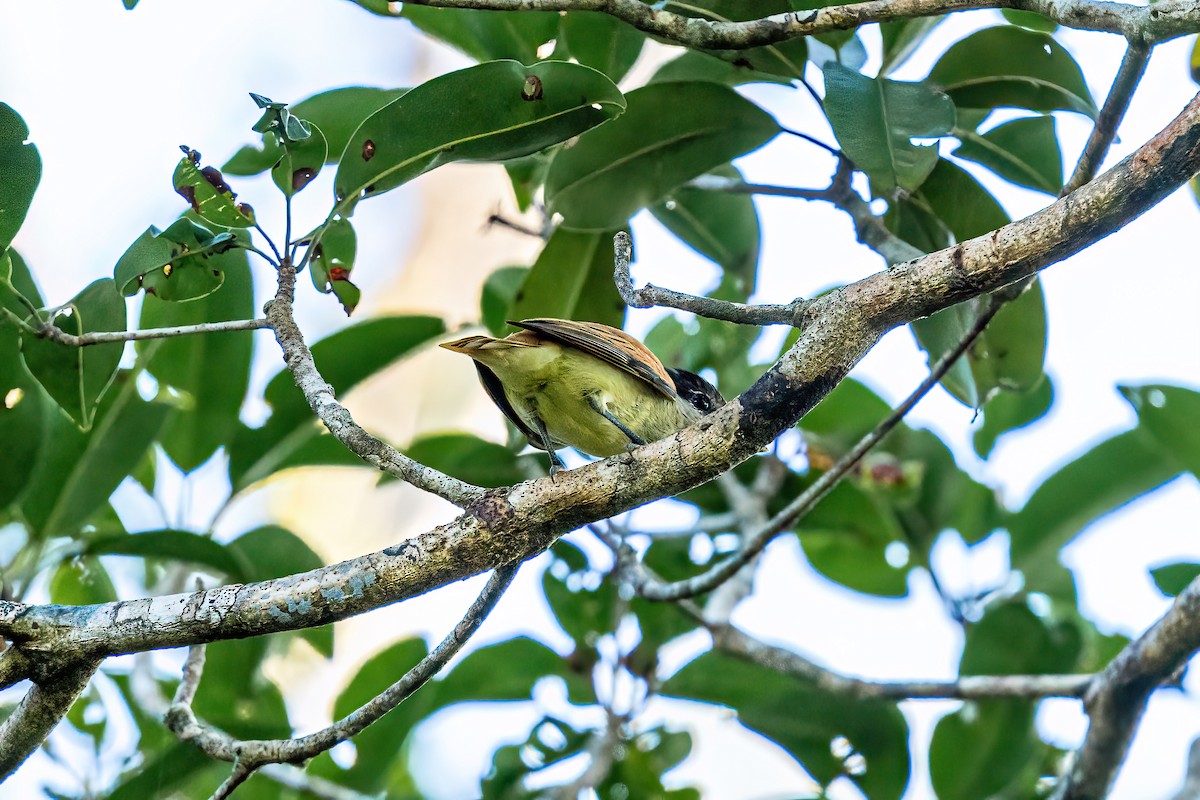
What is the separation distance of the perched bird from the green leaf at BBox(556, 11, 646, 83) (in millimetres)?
689

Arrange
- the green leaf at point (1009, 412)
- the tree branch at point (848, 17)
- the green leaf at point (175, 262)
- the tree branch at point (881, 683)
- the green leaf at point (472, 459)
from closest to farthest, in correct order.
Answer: the tree branch at point (848, 17), the green leaf at point (175, 262), the tree branch at point (881, 683), the green leaf at point (472, 459), the green leaf at point (1009, 412)

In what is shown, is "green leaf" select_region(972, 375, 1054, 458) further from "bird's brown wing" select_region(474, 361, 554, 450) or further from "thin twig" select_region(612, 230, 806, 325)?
"thin twig" select_region(612, 230, 806, 325)

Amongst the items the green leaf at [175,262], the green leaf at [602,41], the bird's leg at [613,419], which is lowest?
the bird's leg at [613,419]

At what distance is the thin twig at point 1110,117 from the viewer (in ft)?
6.41

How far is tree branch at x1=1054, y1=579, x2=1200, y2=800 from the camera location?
7.93 ft

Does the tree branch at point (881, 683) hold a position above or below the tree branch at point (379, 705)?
above

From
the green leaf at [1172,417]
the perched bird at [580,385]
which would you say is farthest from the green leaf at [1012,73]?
the perched bird at [580,385]

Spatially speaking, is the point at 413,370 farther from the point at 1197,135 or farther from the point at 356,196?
the point at 1197,135

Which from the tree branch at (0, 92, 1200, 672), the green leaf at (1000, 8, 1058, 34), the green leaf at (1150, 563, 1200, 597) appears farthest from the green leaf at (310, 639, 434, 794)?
the green leaf at (1000, 8, 1058, 34)

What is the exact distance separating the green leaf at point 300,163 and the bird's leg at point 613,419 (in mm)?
829

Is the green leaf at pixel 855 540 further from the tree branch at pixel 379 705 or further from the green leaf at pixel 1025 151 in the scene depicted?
the tree branch at pixel 379 705

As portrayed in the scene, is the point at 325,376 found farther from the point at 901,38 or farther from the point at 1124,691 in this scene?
the point at 1124,691

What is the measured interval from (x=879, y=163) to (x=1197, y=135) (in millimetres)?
854

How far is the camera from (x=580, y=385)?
2596 mm
